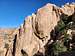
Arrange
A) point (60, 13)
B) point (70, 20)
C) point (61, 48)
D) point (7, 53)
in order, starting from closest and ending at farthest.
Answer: point (61, 48) → point (70, 20) → point (60, 13) → point (7, 53)

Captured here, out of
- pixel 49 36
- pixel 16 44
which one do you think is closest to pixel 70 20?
pixel 49 36

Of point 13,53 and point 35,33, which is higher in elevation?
point 35,33

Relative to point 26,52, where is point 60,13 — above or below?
above

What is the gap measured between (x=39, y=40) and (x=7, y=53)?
934 cm

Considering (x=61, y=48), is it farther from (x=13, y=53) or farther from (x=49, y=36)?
(x=13, y=53)

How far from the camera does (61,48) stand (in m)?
40.5

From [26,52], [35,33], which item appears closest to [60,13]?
[35,33]

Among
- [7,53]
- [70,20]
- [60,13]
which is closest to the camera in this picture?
[70,20]

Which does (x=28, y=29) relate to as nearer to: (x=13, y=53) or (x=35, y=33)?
(x=35, y=33)

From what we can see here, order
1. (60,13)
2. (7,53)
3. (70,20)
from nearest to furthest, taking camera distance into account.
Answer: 1. (70,20)
2. (60,13)
3. (7,53)

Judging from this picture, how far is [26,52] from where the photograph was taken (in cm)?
5178

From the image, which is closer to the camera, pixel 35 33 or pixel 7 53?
pixel 35 33

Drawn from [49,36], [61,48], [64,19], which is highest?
[64,19]

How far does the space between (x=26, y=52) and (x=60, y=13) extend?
36.0 ft
